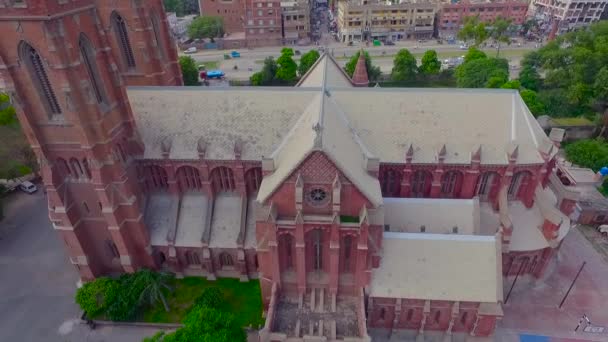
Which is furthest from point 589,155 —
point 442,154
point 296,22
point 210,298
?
point 296,22

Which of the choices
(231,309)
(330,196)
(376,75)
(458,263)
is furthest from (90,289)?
(376,75)

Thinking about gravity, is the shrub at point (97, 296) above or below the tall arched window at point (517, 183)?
below

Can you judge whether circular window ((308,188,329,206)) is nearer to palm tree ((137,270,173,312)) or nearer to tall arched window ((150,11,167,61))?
palm tree ((137,270,173,312))

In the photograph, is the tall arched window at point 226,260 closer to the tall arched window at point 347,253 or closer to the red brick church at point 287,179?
the red brick church at point 287,179

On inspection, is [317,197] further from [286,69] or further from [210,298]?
[286,69]

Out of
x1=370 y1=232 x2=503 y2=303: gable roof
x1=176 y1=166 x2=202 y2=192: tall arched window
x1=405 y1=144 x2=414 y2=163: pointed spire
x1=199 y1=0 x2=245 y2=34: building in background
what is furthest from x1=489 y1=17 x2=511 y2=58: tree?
x1=176 y1=166 x2=202 y2=192: tall arched window

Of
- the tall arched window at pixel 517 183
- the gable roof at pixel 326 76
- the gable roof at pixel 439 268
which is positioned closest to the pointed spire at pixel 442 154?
the gable roof at pixel 439 268
